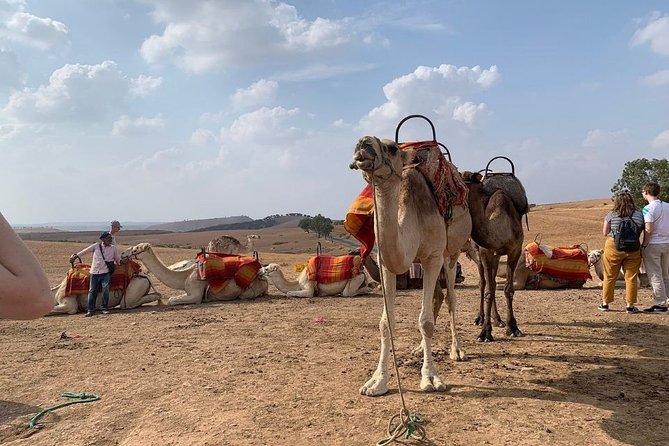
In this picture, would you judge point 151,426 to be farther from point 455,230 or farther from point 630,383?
point 630,383

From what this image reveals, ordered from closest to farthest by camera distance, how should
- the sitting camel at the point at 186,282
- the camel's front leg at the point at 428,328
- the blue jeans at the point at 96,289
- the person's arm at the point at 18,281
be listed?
the person's arm at the point at 18,281
the camel's front leg at the point at 428,328
the blue jeans at the point at 96,289
the sitting camel at the point at 186,282

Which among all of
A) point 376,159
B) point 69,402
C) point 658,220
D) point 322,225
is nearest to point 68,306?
point 69,402

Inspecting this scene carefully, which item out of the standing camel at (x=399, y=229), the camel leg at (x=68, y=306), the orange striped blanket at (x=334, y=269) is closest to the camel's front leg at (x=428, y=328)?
the standing camel at (x=399, y=229)

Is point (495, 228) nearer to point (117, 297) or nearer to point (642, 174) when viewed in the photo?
point (117, 297)

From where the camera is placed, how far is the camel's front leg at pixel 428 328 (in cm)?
456

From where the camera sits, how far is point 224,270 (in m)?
11.5

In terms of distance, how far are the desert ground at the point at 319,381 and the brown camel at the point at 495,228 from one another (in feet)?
1.52

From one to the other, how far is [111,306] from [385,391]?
7.97m

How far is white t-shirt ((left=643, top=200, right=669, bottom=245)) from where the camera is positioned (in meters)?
8.30

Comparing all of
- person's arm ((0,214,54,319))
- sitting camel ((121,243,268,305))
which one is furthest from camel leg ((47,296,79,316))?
person's arm ((0,214,54,319))

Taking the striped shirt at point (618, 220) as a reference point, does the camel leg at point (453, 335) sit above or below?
below

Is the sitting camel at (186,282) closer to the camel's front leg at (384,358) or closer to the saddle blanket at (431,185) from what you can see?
the saddle blanket at (431,185)

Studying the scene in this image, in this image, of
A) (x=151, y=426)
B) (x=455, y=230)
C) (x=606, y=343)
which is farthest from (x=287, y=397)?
(x=606, y=343)

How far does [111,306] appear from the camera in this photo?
34.6 ft
